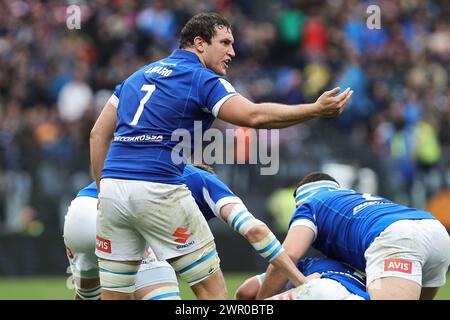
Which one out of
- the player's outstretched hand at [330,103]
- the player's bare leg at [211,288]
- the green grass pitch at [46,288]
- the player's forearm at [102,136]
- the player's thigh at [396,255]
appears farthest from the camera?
the green grass pitch at [46,288]

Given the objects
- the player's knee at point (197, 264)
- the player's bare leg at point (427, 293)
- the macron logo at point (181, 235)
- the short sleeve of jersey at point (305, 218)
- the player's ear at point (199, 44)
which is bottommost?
the player's bare leg at point (427, 293)

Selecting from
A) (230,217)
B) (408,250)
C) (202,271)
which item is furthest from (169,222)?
(408,250)

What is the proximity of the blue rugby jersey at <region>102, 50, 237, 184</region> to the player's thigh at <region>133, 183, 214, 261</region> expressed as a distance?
100 mm

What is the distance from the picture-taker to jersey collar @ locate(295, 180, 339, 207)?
7.87 m

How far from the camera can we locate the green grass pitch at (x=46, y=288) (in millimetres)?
11227

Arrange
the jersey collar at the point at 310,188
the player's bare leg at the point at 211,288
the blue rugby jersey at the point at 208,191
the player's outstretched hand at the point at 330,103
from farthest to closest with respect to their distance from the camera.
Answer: the jersey collar at the point at 310,188
the blue rugby jersey at the point at 208,191
the player's bare leg at the point at 211,288
the player's outstretched hand at the point at 330,103

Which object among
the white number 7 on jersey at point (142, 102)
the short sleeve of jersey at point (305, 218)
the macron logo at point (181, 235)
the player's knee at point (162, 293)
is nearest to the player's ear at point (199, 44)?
the white number 7 on jersey at point (142, 102)

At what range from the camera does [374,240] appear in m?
7.08

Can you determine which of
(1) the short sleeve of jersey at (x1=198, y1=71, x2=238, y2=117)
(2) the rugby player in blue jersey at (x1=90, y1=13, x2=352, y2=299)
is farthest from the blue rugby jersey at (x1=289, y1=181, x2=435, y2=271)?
(1) the short sleeve of jersey at (x1=198, y1=71, x2=238, y2=117)

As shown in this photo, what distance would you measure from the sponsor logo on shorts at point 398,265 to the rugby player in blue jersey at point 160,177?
1.17 meters

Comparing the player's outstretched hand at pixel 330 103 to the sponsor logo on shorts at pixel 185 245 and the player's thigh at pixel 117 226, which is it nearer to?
the sponsor logo on shorts at pixel 185 245

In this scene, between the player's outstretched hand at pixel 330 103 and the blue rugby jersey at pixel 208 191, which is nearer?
the player's outstretched hand at pixel 330 103

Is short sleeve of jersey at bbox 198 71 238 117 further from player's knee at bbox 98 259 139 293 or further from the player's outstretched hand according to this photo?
player's knee at bbox 98 259 139 293

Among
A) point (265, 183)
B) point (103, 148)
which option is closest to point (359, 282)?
point (103, 148)
